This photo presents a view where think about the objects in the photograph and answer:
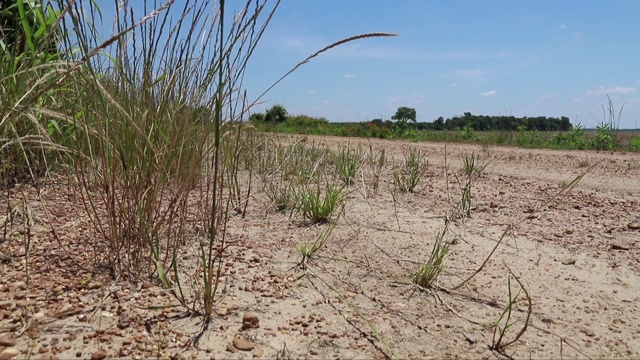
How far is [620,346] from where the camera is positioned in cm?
139

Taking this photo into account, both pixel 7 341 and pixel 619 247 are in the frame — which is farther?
pixel 619 247

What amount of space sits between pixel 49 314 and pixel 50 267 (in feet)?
1.03

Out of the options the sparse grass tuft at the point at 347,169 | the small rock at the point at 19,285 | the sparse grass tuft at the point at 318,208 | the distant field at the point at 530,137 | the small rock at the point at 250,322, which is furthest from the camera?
the distant field at the point at 530,137

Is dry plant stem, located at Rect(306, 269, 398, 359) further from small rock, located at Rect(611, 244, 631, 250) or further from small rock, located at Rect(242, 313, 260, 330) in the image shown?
small rock, located at Rect(611, 244, 631, 250)

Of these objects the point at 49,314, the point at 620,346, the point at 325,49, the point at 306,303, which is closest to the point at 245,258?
the point at 306,303

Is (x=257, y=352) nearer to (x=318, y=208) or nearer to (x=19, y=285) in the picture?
(x=19, y=285)

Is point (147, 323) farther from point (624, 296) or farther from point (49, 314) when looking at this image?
point (624, 296)

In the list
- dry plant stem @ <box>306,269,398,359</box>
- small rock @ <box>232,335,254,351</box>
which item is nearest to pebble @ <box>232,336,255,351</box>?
small rock @ <box>232,335,254,351</box>

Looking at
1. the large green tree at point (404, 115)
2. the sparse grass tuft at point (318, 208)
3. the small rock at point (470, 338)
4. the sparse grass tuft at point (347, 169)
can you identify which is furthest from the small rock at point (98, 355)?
the large green tree at point (404, 115)

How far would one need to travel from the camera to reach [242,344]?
1.27 metres

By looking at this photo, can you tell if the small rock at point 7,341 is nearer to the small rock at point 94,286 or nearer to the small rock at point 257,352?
the small rock at point 94,286

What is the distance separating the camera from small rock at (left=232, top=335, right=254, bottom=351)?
1262 mm

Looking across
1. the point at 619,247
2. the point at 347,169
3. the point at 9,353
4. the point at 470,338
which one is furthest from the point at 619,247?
the point at 9,353

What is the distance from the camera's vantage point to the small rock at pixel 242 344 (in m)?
1.26
